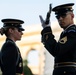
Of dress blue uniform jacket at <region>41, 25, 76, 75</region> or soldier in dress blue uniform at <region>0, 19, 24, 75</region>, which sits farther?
soldier in dress blue uniform at <region>0, 19, 24, 75</region>

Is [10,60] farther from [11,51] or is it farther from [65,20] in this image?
[65,20]

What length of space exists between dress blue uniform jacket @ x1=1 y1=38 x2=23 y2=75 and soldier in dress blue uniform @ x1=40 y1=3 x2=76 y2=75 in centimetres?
39

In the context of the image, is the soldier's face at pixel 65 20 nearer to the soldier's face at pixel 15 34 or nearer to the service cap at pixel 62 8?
the service cap at pixel 62 8

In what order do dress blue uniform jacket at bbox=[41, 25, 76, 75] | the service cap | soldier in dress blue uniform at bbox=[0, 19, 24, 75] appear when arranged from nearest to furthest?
dress blue uniform jacket at bbox=[41, 25, 76, 75], soldier in dress blue uniform at bbox=[0, 19, 24, 75], the service cap

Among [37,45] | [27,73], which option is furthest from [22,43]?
[27,73]

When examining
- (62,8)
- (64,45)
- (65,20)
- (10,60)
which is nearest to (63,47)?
(64,45)

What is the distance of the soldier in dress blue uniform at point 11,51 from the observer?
15.9ft

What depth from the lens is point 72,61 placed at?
479cm

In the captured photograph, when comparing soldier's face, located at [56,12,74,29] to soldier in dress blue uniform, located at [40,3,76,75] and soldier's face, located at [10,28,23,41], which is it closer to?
soldier in dress blue uniform, located at [40,3,76,75]

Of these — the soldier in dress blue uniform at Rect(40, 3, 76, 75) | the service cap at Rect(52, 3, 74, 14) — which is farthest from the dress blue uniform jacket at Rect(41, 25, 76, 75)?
the service cap at Rect(52, 3, 74, 14)

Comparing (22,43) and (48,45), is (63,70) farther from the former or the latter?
(22,43)

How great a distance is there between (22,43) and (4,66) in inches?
1628

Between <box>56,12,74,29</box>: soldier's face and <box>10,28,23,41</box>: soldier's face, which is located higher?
<box>56,12,74,29</box>: soldier's face

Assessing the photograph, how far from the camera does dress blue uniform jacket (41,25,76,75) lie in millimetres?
4730
